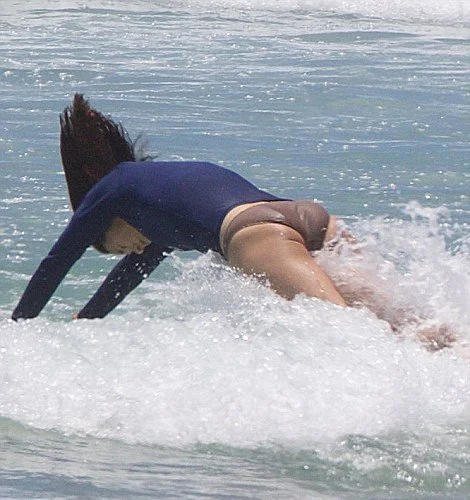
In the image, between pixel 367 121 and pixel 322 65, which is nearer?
pixel 367 121

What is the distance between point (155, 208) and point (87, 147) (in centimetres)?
37

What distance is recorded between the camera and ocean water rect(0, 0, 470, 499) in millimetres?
3707

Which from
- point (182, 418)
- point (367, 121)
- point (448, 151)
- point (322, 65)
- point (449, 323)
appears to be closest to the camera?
point (182, 418)

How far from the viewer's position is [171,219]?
4.59m

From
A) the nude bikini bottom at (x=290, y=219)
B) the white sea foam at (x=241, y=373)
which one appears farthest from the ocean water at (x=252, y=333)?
the nude bikini bottom at (x=290, y=219)

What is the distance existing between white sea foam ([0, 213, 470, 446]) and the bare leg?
0.17ft

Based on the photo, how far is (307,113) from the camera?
9648 mm

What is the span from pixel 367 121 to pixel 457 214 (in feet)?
7.58

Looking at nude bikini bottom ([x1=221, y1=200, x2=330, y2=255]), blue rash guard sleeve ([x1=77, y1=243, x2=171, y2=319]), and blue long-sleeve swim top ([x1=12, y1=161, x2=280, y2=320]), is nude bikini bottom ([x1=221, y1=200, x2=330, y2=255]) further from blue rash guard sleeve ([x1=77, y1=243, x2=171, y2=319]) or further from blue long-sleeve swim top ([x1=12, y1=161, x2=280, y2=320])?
blue rash guard sleeve ([x1=77, y1=243, x2=171, y2=319])

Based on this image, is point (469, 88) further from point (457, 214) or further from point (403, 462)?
point (403, 462)

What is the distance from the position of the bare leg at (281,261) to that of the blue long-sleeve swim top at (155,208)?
153 mm

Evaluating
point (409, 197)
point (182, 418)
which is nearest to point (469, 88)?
point (409, 197)

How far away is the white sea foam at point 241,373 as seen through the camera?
4027 millimetres

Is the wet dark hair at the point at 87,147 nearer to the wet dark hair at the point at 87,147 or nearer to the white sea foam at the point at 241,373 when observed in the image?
the wet dark hair at the point at 87,147
